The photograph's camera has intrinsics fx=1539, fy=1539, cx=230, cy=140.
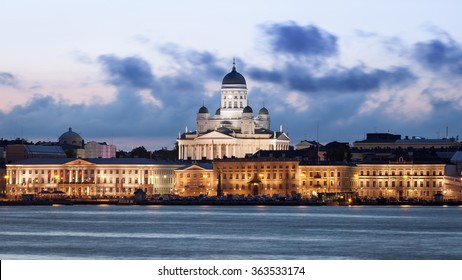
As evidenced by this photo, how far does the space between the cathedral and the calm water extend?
308ft

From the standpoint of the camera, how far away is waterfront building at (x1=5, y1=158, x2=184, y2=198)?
166625mm

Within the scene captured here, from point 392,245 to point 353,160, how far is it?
356 ft

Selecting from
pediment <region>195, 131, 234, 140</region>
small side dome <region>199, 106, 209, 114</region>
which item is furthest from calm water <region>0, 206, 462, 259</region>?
small side dome <region>199, 106, 209, 114</region>

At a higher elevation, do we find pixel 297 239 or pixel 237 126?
pixel 237 126

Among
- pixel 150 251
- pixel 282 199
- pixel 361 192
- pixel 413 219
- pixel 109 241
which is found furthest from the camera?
pixel 361 192

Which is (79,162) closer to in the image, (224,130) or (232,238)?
(224,130)

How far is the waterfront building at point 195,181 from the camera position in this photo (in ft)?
534

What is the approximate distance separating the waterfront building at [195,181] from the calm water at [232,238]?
A: 70.5 meters

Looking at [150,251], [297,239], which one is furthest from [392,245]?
[150,251]

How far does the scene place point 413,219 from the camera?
92375 millimetres

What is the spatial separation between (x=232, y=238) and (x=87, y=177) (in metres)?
101

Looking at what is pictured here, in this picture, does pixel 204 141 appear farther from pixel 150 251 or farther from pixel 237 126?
pixel 150 251

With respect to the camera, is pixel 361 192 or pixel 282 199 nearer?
pixel 282 199
